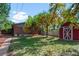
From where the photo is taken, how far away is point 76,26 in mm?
4098

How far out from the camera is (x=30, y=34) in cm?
412

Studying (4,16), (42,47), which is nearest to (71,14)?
(42,47)

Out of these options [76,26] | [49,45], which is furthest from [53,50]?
[76,26]

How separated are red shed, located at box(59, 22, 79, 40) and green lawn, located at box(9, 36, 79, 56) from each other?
2.2 inches

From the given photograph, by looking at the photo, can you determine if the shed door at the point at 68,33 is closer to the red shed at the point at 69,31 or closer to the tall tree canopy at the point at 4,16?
the red shed at the point at 69,31

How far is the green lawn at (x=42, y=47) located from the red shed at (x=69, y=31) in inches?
2.2

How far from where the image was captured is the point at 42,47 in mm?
4086

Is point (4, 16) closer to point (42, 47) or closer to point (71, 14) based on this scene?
point (42, 47)

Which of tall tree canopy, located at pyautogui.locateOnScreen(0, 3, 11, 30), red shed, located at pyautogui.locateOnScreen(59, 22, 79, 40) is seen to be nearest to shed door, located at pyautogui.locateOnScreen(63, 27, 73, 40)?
red shed, located at pyautogui.locateOnScreen(59, 22, 79, 40)

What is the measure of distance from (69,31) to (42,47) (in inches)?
13.3

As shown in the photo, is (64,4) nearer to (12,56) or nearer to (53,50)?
(53,50)

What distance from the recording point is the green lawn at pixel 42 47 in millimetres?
4066

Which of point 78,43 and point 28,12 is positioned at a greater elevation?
point 28,12

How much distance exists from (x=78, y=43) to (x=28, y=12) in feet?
2.03
